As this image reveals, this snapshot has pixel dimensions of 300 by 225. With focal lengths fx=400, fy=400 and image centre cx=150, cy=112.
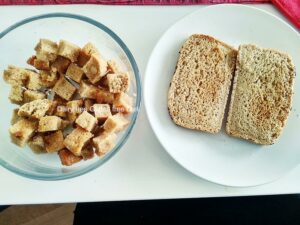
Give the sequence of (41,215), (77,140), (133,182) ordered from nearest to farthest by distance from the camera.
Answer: (77,140), (133,182), (41,215)

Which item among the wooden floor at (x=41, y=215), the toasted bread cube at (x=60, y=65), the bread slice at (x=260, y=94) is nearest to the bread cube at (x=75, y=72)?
the toasted bread cube at (x=60, y=65)

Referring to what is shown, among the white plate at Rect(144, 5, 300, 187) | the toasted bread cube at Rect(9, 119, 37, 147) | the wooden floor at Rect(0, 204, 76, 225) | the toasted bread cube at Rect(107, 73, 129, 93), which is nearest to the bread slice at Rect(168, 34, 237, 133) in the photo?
the white plate at Rect(144, 5, 300, 187)

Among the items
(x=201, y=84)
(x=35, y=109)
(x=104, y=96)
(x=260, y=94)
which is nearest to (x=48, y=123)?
(x=35, y=109)

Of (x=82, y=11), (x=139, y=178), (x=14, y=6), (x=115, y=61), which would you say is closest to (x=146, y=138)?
(x=139, y=178)

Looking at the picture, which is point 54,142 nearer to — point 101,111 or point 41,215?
point 101,111

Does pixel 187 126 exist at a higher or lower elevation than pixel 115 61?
lower

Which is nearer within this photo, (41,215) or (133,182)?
(133,182)

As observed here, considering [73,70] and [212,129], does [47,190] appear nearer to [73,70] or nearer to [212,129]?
[73,70]
